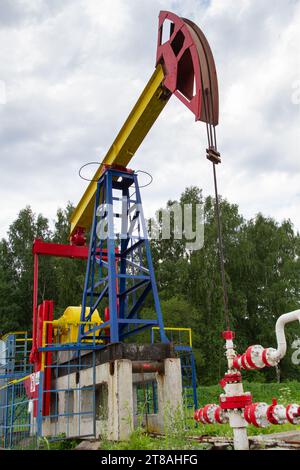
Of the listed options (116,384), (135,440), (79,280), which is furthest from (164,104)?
(79,280)

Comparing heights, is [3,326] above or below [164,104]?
below

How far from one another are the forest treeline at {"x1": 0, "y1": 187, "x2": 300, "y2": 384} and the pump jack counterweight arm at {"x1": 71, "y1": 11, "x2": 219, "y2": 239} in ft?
54.3

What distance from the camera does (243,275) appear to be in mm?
31031

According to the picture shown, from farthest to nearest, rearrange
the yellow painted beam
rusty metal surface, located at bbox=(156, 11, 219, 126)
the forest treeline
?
the forest treeline < the yellow painted beam < rusty metal surface, located at bbox=(156, 11, 219, 126)

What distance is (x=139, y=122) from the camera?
34.4ft

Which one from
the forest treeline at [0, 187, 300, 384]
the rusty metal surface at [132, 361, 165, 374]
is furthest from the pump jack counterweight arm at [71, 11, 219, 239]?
the forest treeline at [0, 187, 300, 384]

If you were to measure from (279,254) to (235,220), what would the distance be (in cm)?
379

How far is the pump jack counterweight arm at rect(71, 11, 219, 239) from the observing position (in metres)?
7.64

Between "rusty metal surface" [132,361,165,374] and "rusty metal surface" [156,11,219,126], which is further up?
"rusty metal surface" [156,11,219,126]

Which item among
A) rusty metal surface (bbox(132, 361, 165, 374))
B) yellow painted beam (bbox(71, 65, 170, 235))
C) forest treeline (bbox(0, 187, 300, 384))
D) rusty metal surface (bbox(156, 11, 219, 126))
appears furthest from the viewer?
forest treeline (bbox(0, 187, 300, 384))

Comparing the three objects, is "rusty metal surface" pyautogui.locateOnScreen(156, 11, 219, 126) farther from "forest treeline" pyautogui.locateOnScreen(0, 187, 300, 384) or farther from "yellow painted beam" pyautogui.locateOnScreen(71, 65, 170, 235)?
"forest treeline" pyautogui.locateOnScreen(0, 187, 300, 384)

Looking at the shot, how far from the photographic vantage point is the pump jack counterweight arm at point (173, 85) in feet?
25.1

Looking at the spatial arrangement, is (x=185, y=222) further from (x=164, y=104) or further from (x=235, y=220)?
(x=164, y=104)

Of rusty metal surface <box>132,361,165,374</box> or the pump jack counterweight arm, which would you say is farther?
rusty metal surface <box>132,361,165,374</box>
